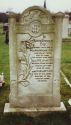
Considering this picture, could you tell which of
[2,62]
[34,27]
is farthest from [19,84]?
[2,62]

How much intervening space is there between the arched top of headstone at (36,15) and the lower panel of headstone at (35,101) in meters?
1.64

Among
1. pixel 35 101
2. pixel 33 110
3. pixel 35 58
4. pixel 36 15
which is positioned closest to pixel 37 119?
pixel 33 110

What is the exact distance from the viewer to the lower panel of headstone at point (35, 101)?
25.8ft

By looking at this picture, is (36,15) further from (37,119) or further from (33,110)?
(37,119)

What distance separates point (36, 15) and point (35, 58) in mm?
908

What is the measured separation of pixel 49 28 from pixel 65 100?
2.15 m

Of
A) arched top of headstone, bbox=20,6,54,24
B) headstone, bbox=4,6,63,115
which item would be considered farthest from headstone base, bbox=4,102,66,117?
arched top of headstone, bbox=20,6,54,24

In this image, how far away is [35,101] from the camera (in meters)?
7.89

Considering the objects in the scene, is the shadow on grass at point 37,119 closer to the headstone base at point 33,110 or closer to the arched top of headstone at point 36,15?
the headstone base at point 33,110

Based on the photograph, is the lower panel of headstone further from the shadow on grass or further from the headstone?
the shadow on grass

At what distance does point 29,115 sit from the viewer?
763cm

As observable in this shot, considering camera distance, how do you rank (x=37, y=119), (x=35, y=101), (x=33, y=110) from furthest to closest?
1. (x=35, y=101)
2. (x=33, y=110)
3. (x=37, y=119)

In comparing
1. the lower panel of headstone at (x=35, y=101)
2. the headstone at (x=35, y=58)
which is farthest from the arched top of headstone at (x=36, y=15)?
the lower panel of headstone at (x=35, y=101)

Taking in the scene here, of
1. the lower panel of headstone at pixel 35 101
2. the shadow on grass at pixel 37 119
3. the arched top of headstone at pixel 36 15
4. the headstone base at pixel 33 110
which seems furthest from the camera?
the lower panel of headstone at pixel 35 101
